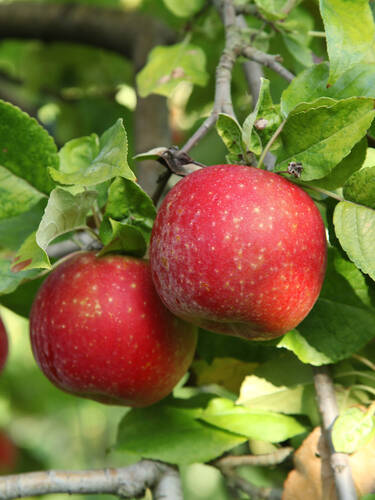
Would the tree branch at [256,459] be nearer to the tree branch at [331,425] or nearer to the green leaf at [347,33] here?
the tree branch at [331,425]

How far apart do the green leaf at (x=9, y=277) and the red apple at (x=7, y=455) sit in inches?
40.1

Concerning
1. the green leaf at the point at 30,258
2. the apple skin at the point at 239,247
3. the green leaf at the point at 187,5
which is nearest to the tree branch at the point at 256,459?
the apple skin at the point at 239,247

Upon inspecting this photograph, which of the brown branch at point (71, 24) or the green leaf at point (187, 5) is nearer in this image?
the green leaf at point (187, 5)

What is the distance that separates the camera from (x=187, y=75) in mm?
909

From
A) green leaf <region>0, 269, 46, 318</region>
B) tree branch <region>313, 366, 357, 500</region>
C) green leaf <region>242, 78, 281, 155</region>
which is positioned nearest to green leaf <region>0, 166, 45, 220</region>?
green leaf <region>0, 269, 46, 318</region>

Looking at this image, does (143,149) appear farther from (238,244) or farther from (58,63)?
(238,244)

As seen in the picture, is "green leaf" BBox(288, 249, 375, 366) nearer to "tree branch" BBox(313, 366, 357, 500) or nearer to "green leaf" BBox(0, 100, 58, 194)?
"tree branch" BBox(313, 366, 357, 500)

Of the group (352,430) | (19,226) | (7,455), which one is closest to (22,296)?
(19,226)

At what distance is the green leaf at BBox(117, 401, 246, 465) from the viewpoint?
75 centimetres

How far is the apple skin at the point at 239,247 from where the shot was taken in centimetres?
56

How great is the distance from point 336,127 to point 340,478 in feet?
1.09

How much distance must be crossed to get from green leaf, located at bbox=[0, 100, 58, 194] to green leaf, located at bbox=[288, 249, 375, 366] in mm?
303

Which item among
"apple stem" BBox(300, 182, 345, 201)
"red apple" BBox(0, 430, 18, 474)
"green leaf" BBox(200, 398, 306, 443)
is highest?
"apple stem" BBox(300, 182, 345, 201)

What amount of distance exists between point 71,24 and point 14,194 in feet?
2.82
